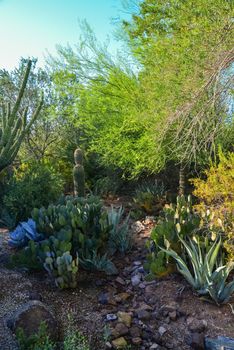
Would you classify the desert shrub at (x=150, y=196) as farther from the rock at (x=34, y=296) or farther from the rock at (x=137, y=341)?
the rock at (x=137, y=341)

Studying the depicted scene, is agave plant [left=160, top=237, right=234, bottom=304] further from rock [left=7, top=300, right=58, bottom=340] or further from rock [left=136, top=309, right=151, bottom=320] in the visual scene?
rock [left=7, top=300, right=58, bottom=340]

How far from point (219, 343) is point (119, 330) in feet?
3.19

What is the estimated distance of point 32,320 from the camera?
11.1 feet

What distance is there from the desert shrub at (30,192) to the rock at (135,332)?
11.4ft

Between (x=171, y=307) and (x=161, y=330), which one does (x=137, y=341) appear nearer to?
(x=161, y=330)

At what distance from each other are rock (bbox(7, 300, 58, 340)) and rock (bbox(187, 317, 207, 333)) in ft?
4.54

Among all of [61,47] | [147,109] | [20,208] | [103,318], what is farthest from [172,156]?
[103,318]

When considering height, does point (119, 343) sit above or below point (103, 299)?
below

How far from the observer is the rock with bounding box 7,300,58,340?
10.9ft

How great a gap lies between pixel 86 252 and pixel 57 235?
17.9 inches

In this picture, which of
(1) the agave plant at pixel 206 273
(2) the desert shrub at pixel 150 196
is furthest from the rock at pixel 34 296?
(2) the desert shrub at pixel 150 196

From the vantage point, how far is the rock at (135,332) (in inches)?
143

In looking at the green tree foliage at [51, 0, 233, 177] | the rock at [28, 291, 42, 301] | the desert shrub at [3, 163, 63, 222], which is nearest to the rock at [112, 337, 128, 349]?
the rock at [28, 291, 42, 301]

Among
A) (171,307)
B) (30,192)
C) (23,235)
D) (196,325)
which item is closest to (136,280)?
(171,307)
